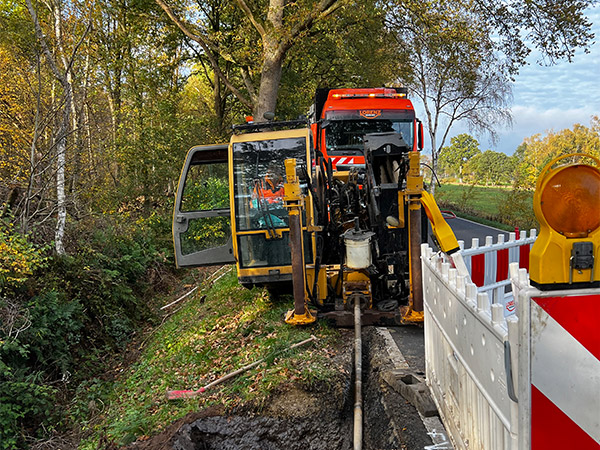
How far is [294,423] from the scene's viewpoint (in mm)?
4562

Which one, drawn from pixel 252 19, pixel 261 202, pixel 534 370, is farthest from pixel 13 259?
pixel 252 19

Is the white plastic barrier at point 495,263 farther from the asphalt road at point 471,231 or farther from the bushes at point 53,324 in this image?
the asphalt road at point 471,231

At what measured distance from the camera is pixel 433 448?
340cm

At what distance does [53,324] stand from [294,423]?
4710mm

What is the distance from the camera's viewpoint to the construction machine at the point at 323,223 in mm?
6223

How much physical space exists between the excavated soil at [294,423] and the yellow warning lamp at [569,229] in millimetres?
2568

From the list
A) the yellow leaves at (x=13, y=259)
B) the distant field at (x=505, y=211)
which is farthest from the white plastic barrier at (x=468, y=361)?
the distant field at (x=505, y=211)

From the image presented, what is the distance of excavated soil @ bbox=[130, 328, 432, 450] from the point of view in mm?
4398

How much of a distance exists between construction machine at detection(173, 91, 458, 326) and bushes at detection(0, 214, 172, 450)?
2.23 metres

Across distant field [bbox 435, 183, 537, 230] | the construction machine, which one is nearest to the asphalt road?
distant field [bbox 435, 183, 537, 230]

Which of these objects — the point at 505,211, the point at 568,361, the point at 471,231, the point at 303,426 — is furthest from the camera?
the point at 505,211

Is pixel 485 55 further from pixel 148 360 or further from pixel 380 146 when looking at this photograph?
pixel 148 360

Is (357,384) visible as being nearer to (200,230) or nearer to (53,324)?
(53,324)

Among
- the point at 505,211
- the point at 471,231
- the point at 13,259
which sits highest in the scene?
the point at 13,259
